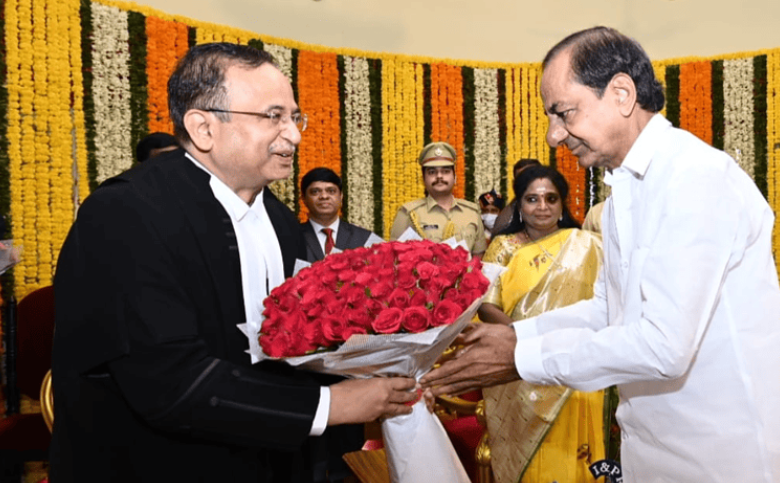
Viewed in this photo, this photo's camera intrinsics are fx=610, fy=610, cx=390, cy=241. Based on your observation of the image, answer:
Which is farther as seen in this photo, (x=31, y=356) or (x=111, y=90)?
(x=111, y=90)

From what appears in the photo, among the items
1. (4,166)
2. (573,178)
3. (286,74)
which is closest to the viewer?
(4,166)

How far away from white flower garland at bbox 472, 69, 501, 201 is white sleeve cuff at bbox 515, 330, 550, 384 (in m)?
4.76

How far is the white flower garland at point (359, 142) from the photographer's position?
5.63m

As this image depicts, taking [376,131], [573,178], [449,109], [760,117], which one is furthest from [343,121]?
[760,117]

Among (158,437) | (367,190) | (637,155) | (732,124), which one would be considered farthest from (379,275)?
(732,124)

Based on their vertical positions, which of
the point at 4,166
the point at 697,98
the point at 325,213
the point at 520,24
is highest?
the point at 520,24

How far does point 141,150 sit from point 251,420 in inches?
→ 98.2

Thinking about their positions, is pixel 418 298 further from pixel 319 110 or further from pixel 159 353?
pixel 319 110

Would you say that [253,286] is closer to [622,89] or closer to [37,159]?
[622,89]

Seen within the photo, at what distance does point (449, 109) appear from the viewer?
6.07m

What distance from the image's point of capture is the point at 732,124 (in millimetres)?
6223

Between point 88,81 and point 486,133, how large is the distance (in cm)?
370

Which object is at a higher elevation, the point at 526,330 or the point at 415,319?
the point at 415,319

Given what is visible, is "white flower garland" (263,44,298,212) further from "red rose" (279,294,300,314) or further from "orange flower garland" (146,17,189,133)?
"red rose" (279,294,300,314)
